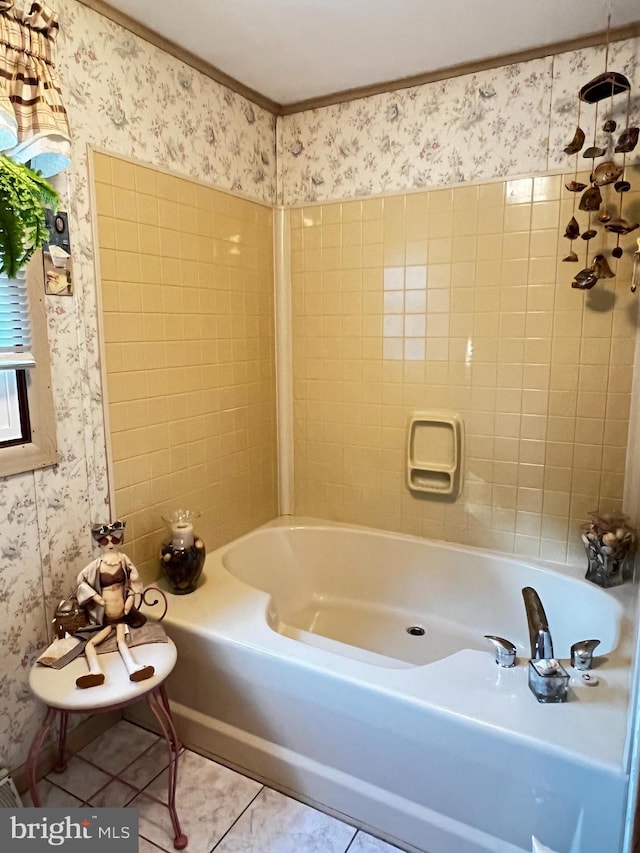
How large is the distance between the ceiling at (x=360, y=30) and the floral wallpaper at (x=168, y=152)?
0.09 metres

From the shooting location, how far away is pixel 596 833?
127 cm

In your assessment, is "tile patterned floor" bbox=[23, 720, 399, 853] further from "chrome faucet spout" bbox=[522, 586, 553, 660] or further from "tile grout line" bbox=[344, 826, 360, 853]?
"chrome faucet spout" bbox=[522, 586, 553, 660]

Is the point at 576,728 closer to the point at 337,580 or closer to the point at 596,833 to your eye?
the point at 596,833

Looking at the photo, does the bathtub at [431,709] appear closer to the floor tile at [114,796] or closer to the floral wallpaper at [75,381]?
the floor tile at [114,796]

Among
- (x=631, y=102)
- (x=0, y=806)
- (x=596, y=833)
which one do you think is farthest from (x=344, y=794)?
(x=631, y=102)

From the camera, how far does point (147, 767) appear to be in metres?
1.83

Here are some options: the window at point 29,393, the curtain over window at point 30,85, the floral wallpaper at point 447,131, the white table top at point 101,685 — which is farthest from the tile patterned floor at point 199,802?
the floral wallpaper at point 447,131

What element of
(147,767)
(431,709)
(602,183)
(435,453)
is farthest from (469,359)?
(147,767)

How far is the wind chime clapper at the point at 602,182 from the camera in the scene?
1.80m

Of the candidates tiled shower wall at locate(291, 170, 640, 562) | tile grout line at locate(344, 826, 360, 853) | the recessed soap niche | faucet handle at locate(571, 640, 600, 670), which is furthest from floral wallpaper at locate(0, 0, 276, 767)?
faucet handle at locate(571, 640, 600, 670)

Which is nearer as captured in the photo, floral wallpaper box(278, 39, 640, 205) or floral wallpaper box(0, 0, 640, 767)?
floral wallpaper box(0, 0, 640, 767)

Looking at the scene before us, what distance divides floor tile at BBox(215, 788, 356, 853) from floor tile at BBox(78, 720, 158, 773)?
1.57 ft

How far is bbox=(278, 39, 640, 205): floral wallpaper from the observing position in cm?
201

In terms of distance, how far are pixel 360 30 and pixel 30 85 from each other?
112 cm
